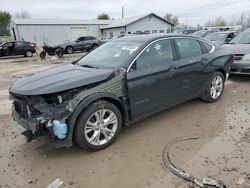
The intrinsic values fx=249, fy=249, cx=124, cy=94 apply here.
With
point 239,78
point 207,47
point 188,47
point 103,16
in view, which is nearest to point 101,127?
point 188,47

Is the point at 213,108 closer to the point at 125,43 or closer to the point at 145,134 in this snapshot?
the point at 145,134

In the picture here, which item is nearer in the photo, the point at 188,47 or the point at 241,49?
the point at 188,47

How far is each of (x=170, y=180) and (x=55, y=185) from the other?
1406 millimetres

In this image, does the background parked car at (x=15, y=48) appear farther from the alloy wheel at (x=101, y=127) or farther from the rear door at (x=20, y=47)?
the alloy wheel at (x=101, y=127)

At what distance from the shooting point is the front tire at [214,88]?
218 inches

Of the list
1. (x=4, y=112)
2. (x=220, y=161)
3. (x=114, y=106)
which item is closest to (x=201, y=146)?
(x=220, y=161)

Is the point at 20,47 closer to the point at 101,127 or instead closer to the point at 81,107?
the point at 101,127

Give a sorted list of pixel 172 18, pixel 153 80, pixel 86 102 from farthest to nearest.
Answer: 1. pixel 172 18
2. pixel 153 80
3. pixel 86 102

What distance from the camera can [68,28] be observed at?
132 feet

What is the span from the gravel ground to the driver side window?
45.6 inches

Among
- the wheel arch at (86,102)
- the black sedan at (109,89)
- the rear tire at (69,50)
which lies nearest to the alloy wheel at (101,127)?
the black sedan at (109,89)

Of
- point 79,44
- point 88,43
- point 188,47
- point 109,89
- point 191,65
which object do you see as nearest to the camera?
point 109,89

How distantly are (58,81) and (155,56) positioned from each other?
1.76 m

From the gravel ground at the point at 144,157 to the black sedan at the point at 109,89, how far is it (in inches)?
12.8
